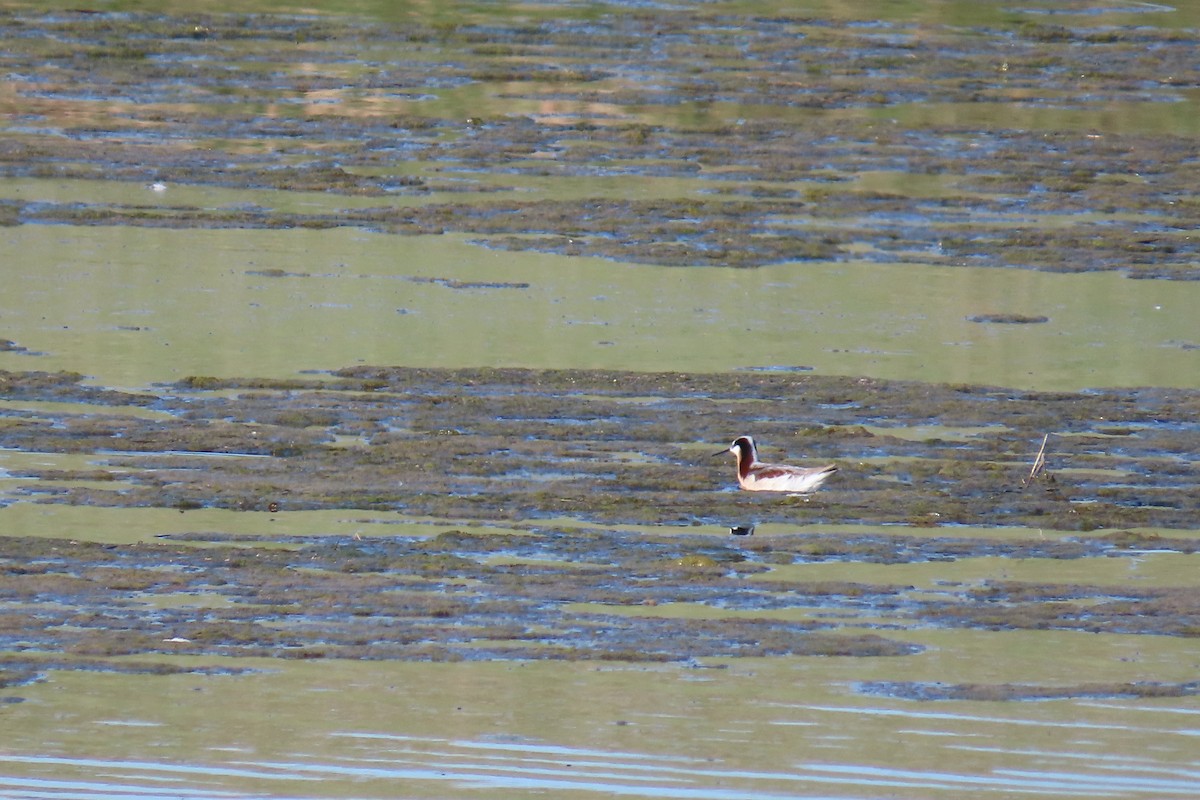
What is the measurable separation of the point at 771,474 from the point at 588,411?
2.17m

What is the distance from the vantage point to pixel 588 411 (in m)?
13.8

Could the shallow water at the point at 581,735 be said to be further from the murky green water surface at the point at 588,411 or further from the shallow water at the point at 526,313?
the shallow water at the point at 526,313

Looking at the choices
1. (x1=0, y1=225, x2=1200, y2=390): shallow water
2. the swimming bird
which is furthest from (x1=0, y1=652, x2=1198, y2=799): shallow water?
(x1=0, y1=225, x2=1200, y2=390): shallow water

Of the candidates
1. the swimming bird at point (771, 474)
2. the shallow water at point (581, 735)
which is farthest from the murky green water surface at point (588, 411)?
the swimming bird at point (771, 474)

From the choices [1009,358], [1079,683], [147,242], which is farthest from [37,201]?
[1079,683]

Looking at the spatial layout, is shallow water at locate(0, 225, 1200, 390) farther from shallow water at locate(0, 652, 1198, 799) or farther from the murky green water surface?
shallow water at locate(0, 652, 1198, 799)

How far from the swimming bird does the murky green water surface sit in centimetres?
14

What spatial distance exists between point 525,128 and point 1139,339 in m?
8.56

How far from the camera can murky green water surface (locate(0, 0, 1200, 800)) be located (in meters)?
8.80

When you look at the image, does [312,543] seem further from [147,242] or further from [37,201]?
[37,201]

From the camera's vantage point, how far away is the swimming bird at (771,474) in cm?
1192

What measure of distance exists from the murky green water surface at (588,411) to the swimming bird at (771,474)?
14cm

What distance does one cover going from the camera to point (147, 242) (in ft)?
61.1

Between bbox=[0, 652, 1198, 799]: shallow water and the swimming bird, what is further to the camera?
the swimming bird
